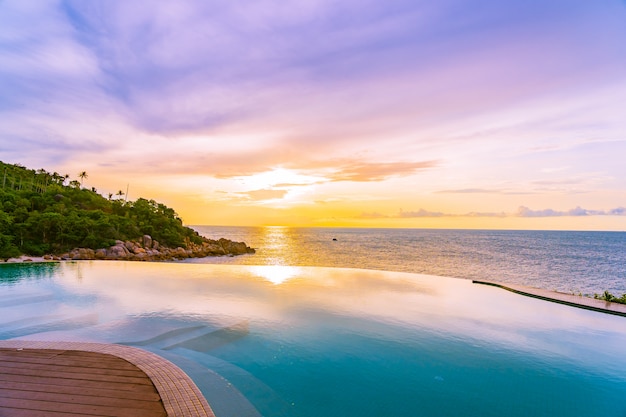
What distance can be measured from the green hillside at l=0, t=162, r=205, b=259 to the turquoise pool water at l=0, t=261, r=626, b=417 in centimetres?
1309

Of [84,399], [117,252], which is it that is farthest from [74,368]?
[117,252]

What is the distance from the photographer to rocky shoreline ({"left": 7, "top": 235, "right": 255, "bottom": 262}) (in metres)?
26.3

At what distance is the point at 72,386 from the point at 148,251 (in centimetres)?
3153

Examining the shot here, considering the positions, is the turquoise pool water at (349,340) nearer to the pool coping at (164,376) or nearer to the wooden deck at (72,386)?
the pool coping at (164,376)

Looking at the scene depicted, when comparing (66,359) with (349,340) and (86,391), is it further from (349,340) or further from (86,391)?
(349,340)

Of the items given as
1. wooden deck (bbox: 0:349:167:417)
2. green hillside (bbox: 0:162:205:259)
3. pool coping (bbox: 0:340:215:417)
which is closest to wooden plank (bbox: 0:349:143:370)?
wooden deck (bbox: 0:349:167:417)

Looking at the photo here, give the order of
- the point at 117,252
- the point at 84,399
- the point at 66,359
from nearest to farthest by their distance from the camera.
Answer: the point at 84,399 → the point at 66,359 → the point at 117,252

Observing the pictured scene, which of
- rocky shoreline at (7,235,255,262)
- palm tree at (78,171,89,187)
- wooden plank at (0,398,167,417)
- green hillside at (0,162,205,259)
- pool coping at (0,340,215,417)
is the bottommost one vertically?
rocky shoreline at (7,235,255,262)

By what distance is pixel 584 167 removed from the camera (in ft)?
55.8

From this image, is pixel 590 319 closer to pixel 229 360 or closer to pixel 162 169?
pixel 229 360

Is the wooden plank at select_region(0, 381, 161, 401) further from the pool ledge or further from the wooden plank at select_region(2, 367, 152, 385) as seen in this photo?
the pool ledge

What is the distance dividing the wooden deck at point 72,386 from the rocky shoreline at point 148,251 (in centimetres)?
2238

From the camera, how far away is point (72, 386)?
4.31 meters

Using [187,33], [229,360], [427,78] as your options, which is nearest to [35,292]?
[229,360]
